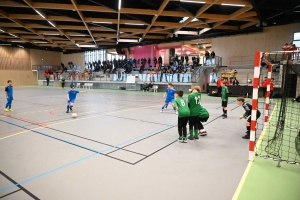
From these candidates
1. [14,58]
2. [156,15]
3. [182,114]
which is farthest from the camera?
[14,58]

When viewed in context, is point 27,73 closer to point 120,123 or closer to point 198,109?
point 120,123

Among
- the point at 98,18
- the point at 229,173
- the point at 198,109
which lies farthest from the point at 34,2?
the point at 229,173

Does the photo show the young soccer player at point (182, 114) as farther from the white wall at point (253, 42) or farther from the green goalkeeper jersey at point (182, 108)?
the white wall at point (253, 42)

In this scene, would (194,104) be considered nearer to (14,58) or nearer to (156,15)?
(156,15)

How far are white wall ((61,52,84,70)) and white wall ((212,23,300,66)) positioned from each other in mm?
29604

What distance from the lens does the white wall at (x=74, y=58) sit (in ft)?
144

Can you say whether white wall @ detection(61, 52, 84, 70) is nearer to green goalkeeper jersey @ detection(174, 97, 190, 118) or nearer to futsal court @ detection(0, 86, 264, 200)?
futsal court @ detection(0, 86, 264, 200)

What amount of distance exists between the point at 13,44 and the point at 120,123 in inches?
1636

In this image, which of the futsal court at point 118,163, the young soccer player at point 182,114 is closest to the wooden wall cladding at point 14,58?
the futsal court at point 118,163

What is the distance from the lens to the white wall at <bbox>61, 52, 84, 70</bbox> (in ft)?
144

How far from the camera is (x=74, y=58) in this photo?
45.2 meters

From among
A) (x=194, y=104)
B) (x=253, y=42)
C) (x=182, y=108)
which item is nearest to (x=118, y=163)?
(x=182, y=108)

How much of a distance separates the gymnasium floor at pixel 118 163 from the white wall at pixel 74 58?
39.1 m

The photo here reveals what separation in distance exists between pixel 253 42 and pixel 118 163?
24.9 meters
